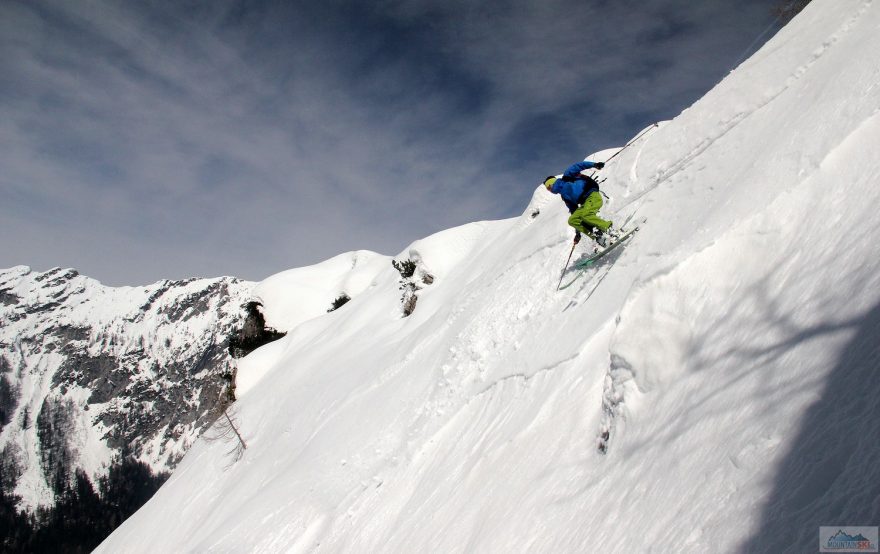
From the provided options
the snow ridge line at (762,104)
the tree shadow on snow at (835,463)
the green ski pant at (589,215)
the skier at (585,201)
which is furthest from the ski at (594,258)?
the tree shadow on snow at (835,463)

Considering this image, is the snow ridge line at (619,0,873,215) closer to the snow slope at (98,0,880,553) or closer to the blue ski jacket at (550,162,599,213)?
the snow slope at (98,0,880,553)

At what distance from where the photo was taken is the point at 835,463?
2.35 metres

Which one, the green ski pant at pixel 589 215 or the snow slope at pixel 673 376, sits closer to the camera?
the snow slope at pixel 673 376

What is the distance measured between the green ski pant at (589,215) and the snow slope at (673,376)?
1.07 meters

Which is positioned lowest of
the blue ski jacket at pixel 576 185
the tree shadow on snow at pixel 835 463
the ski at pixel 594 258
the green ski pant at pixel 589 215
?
the tree shadow on snow at pixel 835 463

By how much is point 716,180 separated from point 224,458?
26.9 meters

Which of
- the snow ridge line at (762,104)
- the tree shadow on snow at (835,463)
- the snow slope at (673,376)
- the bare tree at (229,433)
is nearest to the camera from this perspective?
the tree shadow on snow at (835,463)

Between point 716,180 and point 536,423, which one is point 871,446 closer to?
point 536,423

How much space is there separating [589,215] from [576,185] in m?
0.78

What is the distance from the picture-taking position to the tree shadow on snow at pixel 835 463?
7.10ft

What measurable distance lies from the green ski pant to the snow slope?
1.07 metres

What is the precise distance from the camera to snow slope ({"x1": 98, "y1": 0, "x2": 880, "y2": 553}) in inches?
110

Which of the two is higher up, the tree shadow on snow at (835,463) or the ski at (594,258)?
the ski at (594,258)

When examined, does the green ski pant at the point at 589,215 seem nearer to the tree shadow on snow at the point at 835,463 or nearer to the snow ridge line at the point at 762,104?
the snow ridge line at the point at 762,104
